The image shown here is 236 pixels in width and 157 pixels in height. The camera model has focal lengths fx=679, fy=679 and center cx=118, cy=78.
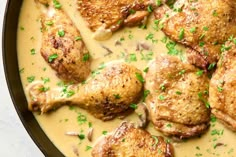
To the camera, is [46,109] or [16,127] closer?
[46,109]

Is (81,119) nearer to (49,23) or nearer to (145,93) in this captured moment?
(145,93)

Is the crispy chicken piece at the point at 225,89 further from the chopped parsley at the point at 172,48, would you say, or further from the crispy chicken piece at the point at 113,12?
the crispy chicken piece at the point at 113,12

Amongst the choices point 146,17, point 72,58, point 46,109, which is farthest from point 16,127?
point 146,17

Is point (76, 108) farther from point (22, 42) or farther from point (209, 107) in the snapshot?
→ point (209, 107)

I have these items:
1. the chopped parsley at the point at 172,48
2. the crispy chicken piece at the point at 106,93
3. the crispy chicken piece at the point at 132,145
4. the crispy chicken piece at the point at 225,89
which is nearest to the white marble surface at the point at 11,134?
the crispy chicken piece at the point at 106,93

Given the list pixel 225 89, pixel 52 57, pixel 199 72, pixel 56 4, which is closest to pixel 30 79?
pixel 52 57

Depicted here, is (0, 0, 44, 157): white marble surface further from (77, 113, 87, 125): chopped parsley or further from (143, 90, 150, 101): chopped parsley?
(143, 90, 150, 101): chopped parsley

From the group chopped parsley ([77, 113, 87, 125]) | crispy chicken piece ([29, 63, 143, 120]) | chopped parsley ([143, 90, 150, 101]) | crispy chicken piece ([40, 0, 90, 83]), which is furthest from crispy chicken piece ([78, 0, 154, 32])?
chopped parsley ([77, 113, 87, 125])
